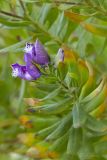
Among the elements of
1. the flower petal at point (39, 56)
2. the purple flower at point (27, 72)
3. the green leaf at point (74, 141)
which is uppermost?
the flower petal at point (39, 56)

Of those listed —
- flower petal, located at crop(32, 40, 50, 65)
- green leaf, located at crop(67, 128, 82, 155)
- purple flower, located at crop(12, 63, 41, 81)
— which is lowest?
green leaf, located at crop(67, 128, 82, 155)

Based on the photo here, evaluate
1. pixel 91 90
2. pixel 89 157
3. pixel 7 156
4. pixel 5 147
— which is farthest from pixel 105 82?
pixel 7 156

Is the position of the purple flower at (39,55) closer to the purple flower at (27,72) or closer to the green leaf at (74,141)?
the purple flower at (27,72)

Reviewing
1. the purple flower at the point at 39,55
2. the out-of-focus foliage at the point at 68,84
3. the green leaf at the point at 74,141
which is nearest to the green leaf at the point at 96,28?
the out-of-focus foliage at the point at 68,84

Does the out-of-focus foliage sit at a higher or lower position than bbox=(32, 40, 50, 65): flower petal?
lower

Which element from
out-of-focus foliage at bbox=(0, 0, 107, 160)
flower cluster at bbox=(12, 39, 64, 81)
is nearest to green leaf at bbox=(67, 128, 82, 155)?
out-of-focus foliage at bbox=(0, 0, 107, 160)

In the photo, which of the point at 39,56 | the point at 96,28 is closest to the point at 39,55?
the point at 39,56

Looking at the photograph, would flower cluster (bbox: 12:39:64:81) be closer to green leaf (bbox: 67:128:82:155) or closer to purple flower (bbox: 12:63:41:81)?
purple flower (bbox: 12:63:41:81)
